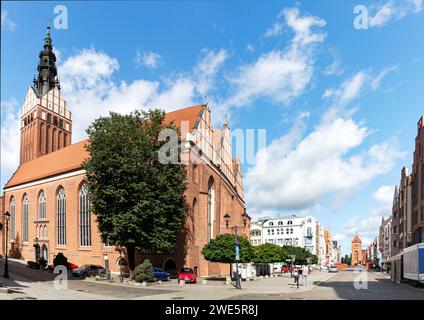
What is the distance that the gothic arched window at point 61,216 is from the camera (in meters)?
55.2

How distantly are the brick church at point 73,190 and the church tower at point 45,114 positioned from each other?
18 centimetres

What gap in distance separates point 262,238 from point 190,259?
3298 inches

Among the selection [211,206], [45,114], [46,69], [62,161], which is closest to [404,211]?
[211,206]

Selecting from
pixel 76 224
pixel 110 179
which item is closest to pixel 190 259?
pixel 110 179

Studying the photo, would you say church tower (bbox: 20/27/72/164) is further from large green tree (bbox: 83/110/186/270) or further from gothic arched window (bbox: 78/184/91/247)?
large green tree (bbox: 83/110/186/270)

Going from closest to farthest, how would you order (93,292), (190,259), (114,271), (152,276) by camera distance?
(93,292) < (152,276) < (190,259) < (114,271)

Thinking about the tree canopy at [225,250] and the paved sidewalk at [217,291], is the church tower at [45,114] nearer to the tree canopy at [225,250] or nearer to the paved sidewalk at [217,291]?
the tree canopy at [225,250]

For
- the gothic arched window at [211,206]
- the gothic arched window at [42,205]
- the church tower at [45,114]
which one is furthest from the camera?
the church tower at [45,114]

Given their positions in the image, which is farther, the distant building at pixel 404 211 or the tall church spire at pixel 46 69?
the tall church spire at pixel 46 69

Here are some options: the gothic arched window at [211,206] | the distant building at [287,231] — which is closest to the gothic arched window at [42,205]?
the gothic arched window at [211,206]

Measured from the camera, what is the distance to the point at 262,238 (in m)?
121

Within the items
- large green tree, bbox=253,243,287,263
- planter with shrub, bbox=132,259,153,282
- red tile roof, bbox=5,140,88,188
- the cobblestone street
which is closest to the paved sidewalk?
the cobblestone street

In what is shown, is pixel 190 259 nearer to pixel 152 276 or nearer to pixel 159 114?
pixel 152 276

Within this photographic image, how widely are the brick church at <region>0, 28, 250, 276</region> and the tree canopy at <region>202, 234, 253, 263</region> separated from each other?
3100 millimetres
